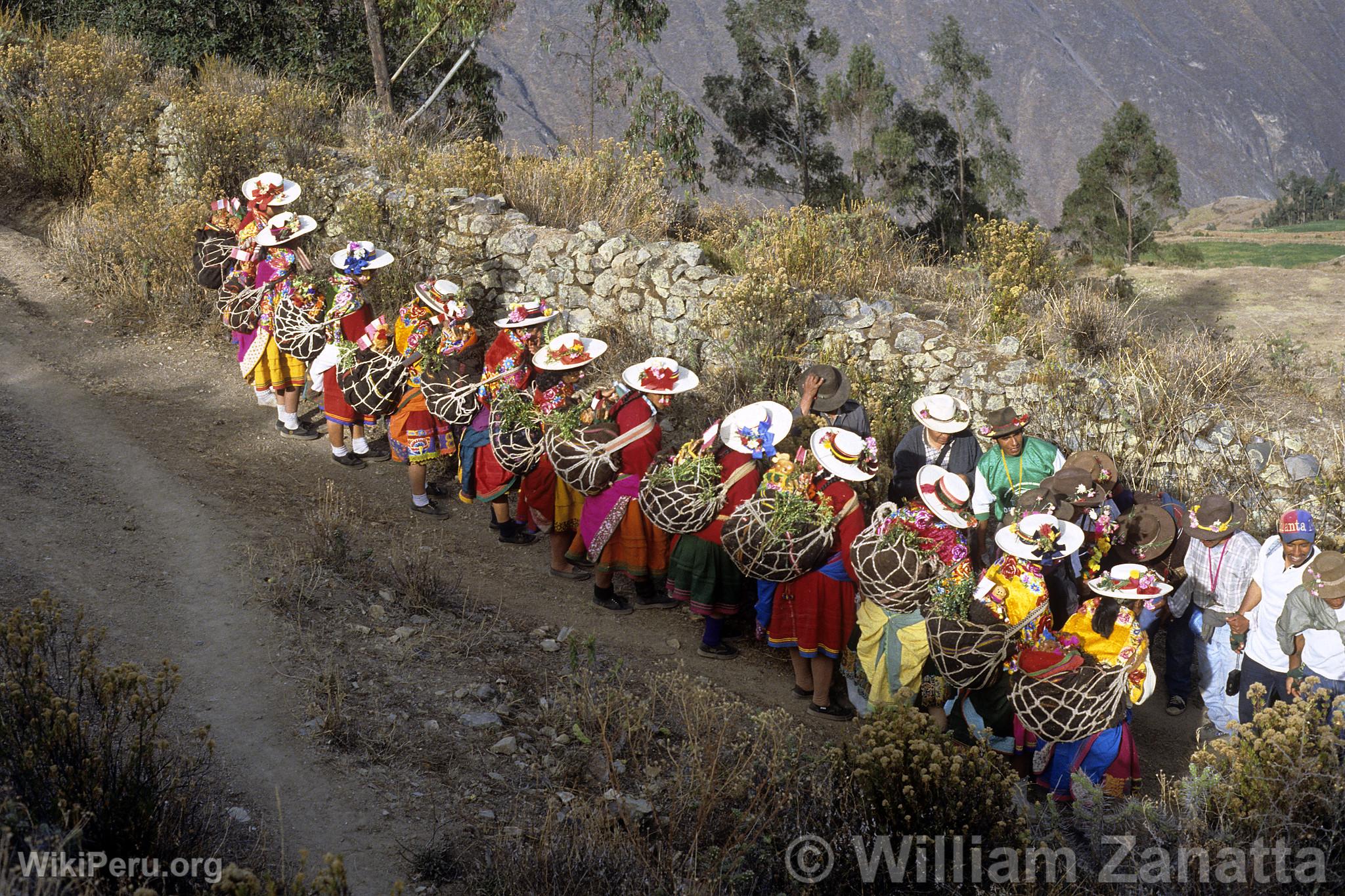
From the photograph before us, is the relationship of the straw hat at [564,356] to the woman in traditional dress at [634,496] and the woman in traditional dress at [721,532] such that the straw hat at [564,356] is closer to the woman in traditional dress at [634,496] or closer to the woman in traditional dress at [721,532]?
the woman in traditional dress at [634,496]

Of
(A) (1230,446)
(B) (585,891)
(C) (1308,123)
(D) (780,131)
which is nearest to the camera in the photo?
(B) (585,891)

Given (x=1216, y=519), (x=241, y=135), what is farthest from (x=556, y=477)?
(x=241, y=135)

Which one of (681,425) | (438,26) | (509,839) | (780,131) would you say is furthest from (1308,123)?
(509,839)

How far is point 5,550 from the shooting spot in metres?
5.82

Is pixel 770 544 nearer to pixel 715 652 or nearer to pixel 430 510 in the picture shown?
pixel 715 652

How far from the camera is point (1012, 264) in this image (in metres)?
9.25

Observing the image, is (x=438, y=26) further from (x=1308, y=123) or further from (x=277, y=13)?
(x=1308, y=123)

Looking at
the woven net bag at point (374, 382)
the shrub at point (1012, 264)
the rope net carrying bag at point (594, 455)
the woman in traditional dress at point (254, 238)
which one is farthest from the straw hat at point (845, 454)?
the woman in traditional dress at point (254, 238)

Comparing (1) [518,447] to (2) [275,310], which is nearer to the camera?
(1) [518,447]

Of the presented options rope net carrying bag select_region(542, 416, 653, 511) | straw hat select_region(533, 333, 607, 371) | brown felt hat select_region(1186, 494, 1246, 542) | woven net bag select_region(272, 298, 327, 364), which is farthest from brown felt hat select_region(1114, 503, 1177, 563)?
woven net bag select_region(272, 298, 327, 364)

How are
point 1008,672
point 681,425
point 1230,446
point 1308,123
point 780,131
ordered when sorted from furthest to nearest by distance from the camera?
point 1308,123, point 780,131, point 681,425, point 1230,446, point 1008,672

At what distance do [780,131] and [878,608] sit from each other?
875 inches

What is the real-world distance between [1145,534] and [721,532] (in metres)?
2.49

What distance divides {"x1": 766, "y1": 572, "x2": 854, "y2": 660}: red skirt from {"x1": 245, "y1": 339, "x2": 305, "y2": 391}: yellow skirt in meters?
4.82
